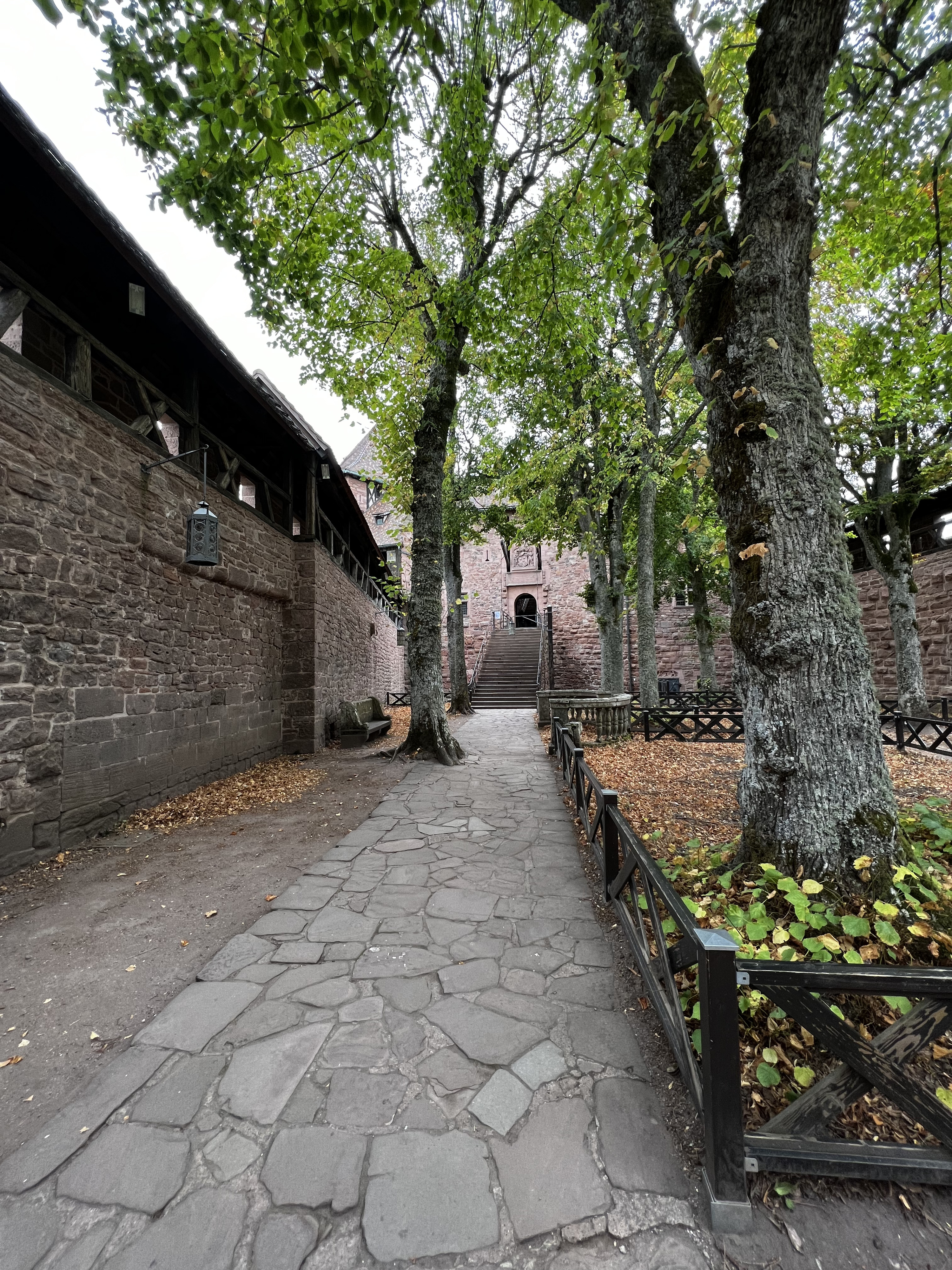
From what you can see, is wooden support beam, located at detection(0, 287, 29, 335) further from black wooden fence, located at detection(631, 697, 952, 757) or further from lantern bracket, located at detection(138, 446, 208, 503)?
black wooden fence, located at detection(631, 697, 952, 757)

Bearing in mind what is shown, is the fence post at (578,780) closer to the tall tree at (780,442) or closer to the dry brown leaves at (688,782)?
the dry brown leaves at (688,782)

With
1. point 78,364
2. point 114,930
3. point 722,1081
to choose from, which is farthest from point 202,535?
point 722,1081

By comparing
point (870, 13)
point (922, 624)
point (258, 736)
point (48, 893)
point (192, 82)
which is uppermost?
point (870, 13)

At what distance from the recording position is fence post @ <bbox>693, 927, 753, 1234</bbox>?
1.34 metres

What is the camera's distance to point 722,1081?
4.53ft

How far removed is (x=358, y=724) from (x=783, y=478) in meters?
8.57

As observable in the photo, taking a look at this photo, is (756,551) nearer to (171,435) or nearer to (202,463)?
(202,463)

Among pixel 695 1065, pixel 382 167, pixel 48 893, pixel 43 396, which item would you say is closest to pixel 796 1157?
pixel 695 1065

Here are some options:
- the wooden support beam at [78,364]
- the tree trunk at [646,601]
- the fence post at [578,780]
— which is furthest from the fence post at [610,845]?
the tree trunk at [646,601]

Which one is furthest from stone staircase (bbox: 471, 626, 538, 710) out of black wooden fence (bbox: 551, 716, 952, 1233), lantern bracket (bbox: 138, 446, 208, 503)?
black wooden fence (bbox: 551, 716, 952, 1233)

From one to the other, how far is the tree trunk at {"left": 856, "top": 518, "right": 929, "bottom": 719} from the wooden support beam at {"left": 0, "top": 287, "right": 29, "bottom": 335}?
42.7ft

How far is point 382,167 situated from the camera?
7664mm

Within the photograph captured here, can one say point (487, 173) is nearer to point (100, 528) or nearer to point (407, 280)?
point (407, 280)

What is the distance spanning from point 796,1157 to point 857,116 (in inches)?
222
